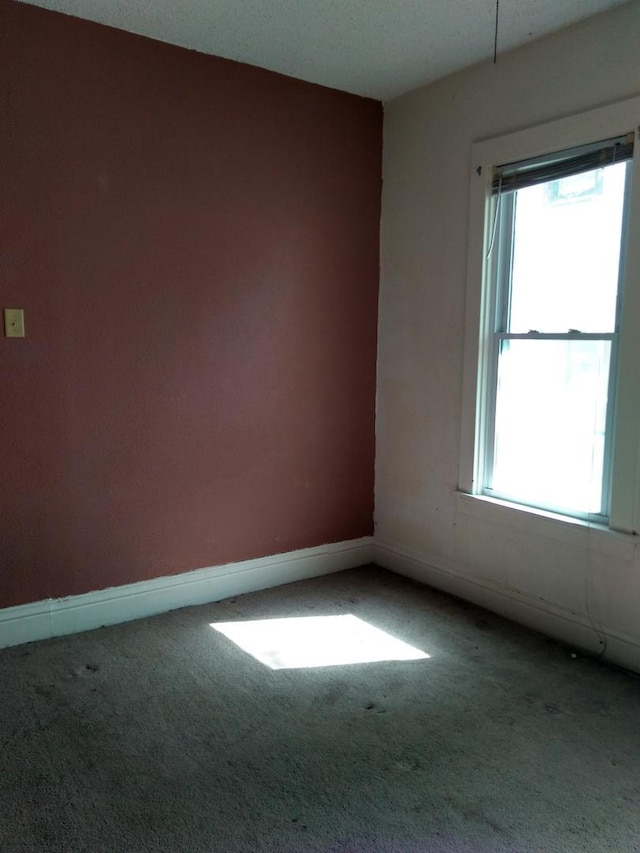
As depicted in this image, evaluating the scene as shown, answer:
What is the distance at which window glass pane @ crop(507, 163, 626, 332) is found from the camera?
108 inches

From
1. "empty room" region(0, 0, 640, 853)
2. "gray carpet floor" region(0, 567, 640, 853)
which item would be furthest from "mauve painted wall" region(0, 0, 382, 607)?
A: "gray carpet floor" region(0, 567, 640, 853)

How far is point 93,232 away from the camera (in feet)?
9.57

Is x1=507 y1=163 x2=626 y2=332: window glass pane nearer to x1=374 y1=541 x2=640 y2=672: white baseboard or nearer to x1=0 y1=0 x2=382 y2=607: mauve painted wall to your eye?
x1=0 y1=0 x2=382 y2=607: mauve painted wall

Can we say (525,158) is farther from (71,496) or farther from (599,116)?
(71,496)

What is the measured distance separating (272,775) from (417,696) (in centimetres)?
69

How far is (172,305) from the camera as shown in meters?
3.14

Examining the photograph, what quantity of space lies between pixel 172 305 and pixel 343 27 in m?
1.39

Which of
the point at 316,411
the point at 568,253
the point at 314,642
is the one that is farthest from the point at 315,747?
the point at 568,253

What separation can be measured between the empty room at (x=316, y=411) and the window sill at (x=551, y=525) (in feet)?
0.05

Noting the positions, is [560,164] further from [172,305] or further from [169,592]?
[169,592]

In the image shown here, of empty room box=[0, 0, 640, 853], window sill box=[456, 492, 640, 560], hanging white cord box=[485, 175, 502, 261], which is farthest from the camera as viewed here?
hanging white cord box=[485, 175, 502, 261]

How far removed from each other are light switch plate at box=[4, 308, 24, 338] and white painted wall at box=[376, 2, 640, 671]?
1913 mm

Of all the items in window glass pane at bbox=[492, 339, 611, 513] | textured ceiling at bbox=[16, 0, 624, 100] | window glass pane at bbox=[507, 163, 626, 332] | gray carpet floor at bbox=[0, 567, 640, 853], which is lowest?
gray carpet floor at bbox=[0, 567, 640, 853]

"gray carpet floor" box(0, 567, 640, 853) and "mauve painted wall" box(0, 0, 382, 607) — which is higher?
"mauve painted wall" box(0, 0, 382, 607)
